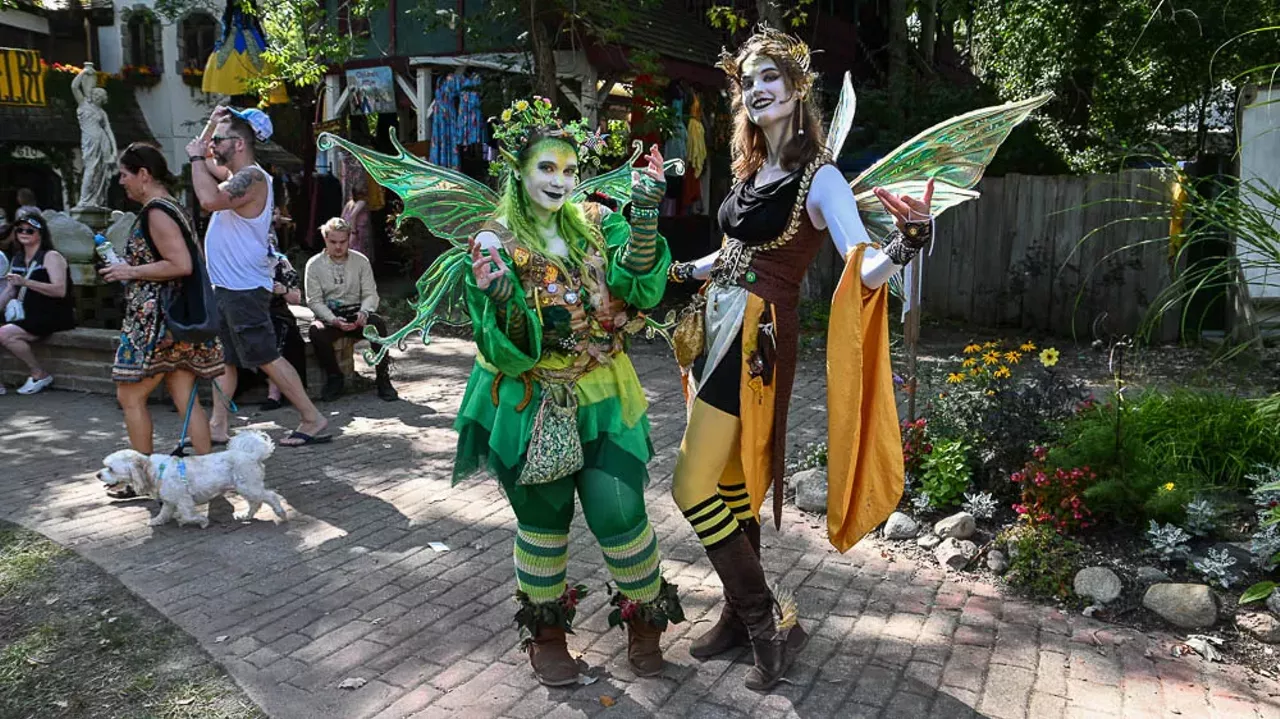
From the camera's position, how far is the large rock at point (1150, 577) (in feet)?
12.3

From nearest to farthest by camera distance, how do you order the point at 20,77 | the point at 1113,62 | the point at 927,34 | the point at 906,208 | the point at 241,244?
1. the point at 906,208
2. the point at 241,244
3. the point at 1113,62
4. the point at 20,77
5. the point at 927,34

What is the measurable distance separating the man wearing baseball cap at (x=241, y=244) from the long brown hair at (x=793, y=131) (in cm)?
327

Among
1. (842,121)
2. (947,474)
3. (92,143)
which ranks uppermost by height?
(92,143)

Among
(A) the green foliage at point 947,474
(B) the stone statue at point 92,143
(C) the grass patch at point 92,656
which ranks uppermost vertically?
(B) the stone statue at point 92,143

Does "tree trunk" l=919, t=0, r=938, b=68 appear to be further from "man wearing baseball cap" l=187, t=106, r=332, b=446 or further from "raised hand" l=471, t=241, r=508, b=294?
"raised hand" l=471, t=241, r=508, b=294

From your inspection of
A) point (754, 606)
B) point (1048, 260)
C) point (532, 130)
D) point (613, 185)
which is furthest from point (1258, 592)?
point (1048, 260)

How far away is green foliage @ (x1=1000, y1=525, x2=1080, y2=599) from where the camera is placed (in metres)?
3.84

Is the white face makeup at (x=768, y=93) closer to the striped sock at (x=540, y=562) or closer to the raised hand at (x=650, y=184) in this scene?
the raised hand at (x=650, y=184)

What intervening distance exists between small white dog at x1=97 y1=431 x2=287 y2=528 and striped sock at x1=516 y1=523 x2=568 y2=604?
2159mm

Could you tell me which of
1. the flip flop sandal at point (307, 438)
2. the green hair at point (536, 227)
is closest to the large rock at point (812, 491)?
the green hair at point (536, 227)

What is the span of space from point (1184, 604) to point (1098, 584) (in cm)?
30

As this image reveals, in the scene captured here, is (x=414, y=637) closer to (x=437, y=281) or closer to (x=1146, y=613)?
(x=437, y=281)

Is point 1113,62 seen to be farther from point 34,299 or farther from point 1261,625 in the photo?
point 34,299

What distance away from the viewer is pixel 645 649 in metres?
3.29
